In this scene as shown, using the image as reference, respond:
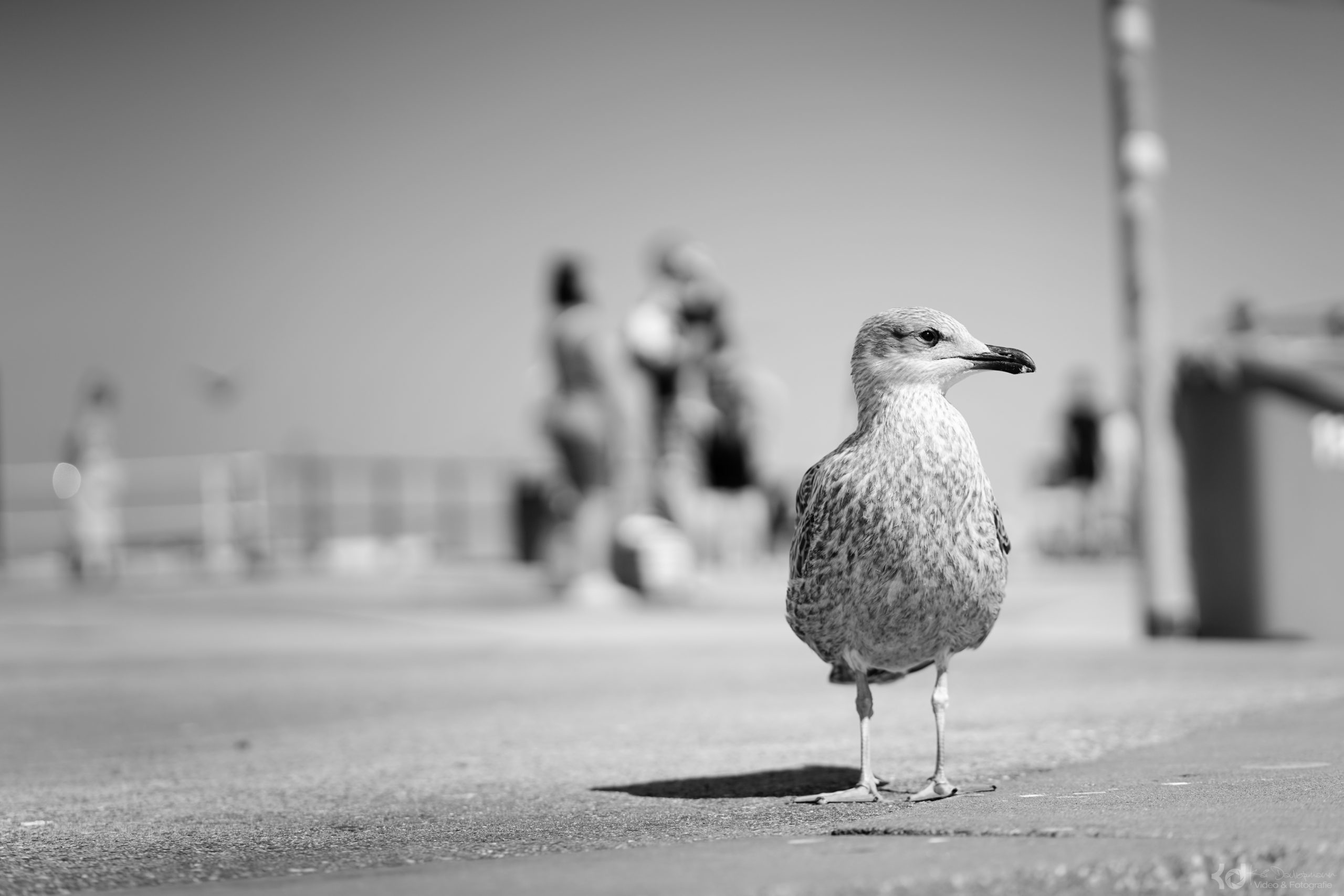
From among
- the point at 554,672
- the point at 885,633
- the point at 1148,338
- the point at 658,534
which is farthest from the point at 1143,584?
the point at 885,633

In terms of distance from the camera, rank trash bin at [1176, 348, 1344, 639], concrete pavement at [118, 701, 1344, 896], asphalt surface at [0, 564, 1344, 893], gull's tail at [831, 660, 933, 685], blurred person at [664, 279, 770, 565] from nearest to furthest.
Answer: concrete pavement at [118, 701, 1344, 896] → asphalt surface at [0, 564, 1344, 893] → gull's tail at [831, 660, 933, 685] → trash bin at [1176, 348, 1344, 639] → blurred person at [664, 279, 770, 565]

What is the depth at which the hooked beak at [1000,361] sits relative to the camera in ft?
14.0

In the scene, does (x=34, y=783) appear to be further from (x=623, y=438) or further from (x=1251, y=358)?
(x=623, y=438)

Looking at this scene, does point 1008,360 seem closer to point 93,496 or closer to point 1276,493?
point 1276,493

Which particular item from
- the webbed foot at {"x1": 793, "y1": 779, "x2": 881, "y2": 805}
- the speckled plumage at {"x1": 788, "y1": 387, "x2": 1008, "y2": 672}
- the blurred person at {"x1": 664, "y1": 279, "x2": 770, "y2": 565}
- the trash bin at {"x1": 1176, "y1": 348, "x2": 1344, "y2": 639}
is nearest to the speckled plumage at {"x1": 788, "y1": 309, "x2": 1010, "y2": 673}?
the speckled plumage at {"x1": 788, "y1": 387, "x2": 1008, "y2": 672}

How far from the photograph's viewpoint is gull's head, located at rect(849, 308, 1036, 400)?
14.0 feet

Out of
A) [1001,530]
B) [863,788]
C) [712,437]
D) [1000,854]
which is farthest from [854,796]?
[712,437]

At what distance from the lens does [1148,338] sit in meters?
9.92

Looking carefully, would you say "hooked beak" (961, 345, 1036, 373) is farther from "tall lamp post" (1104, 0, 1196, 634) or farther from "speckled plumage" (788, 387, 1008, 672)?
"tall lamp post" (1104, 0, 1196, 634)

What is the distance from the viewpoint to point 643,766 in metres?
5.15

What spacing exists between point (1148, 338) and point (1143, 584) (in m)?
1.42

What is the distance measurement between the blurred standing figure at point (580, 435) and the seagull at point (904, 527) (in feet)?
28.4

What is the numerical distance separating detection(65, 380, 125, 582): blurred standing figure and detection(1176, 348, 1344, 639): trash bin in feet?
48.4

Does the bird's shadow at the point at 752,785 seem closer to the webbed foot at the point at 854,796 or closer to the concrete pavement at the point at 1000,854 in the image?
the webbed foot at the point at 854,796
